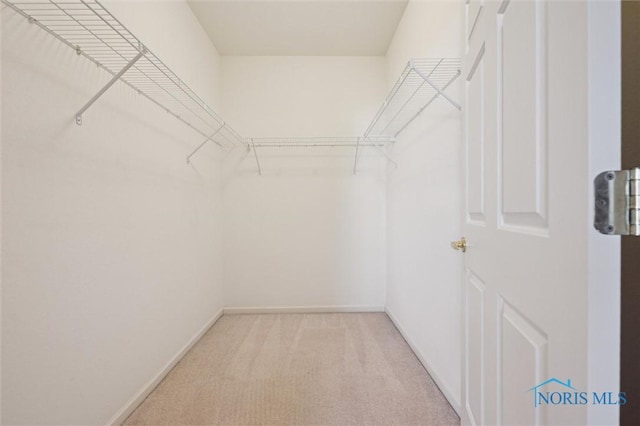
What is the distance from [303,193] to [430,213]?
4.71 feet

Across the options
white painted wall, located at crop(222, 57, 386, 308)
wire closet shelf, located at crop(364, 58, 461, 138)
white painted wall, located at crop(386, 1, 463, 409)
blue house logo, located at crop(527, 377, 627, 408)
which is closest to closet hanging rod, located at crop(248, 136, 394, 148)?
white painted wall, located at crop(222, 57, 386, 308)

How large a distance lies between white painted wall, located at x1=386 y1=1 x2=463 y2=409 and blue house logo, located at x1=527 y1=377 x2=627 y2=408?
2.67 feet

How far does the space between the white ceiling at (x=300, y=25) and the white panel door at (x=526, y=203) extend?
171cm

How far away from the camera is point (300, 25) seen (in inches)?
97.5

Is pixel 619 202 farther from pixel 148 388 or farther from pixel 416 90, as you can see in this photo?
pixel 148 388

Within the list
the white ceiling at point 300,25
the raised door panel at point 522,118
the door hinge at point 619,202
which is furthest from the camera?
the white ceiling at point 300,25

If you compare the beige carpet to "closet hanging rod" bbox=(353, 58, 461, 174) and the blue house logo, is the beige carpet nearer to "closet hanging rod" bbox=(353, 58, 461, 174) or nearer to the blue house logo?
the blue house logo

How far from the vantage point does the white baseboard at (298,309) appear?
2.95 metres

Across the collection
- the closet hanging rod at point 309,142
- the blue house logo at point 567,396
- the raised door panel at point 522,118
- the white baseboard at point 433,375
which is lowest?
the white baseboard at point 433,375

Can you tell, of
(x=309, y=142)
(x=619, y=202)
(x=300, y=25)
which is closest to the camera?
(x=619, y=202)

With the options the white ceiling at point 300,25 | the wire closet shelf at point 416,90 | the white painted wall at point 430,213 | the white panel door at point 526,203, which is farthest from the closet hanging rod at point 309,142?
the white panel door at point 526,203

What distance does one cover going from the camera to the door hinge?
0.41 meters

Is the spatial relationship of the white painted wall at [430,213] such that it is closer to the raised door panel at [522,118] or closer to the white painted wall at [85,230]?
the raised door panel at [522,118]

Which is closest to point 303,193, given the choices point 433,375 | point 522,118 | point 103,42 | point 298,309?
point 298,309
